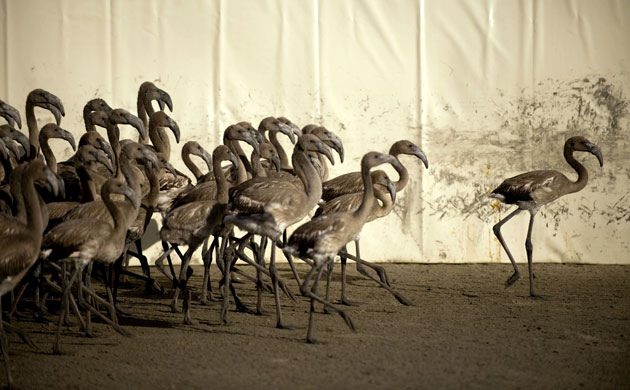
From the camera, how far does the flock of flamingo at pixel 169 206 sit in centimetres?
693

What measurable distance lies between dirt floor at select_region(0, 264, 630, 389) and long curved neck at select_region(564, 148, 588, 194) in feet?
3.63

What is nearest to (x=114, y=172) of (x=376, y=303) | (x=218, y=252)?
(x=218, y=252)

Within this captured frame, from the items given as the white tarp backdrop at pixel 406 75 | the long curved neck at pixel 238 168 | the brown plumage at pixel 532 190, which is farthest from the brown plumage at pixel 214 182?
the brown plumage at pixel 532 190

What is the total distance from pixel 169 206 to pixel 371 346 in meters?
3.21

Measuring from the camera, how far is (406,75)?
36.5 ft

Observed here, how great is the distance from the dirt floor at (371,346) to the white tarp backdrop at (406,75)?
2.06 metres

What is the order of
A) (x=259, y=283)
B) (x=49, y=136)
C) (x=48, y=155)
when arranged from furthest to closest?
(x=49, y=136) < (x=48, y=155) < (x=259, y=283)

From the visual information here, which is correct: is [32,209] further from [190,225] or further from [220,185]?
[220,185]

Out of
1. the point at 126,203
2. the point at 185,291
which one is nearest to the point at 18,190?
the point at 126,203

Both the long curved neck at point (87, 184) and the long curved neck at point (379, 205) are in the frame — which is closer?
the long curved neck at point (87, 184)

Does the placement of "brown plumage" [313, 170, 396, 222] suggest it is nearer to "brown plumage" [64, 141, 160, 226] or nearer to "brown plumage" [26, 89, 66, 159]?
"brown plumage" [64, 141, 160, 226]

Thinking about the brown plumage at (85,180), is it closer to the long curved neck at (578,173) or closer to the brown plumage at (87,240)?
the brown plumage at (87,240)

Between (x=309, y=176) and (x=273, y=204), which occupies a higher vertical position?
(x=309, y=176)

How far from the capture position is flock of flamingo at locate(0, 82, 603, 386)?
693 cm
